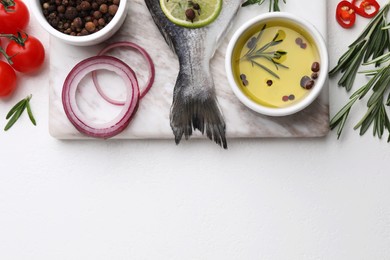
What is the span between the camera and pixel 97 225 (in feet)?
5.26

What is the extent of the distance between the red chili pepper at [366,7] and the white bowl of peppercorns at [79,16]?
0.54 metres

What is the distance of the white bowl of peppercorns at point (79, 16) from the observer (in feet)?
4.81

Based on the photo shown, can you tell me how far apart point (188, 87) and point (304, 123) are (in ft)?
0.92

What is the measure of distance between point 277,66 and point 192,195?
0.37 m

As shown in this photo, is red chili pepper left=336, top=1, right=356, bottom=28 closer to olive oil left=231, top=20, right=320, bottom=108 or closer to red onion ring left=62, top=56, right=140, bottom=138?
olive oil left=231, top=20, right=320, bottom=108

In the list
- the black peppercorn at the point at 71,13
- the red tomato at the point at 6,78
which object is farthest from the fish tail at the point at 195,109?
the red tomato at the point at 6,78

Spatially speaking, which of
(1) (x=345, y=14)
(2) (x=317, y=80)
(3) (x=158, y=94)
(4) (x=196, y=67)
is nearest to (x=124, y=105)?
(3) (x=158, y=94)

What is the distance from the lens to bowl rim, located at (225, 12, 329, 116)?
143 cm

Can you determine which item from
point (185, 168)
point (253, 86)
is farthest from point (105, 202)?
point (253, 86)

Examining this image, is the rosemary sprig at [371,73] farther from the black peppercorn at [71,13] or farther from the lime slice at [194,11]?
the black peppercorn at [71,13]

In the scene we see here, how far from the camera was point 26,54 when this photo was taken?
1505mm

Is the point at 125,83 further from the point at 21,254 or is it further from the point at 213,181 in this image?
the point at 21,254

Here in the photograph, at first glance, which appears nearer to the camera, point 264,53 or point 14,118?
point 264,53

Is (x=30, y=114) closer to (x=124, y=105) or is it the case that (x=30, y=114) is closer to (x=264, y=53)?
(x=124, y=105)
